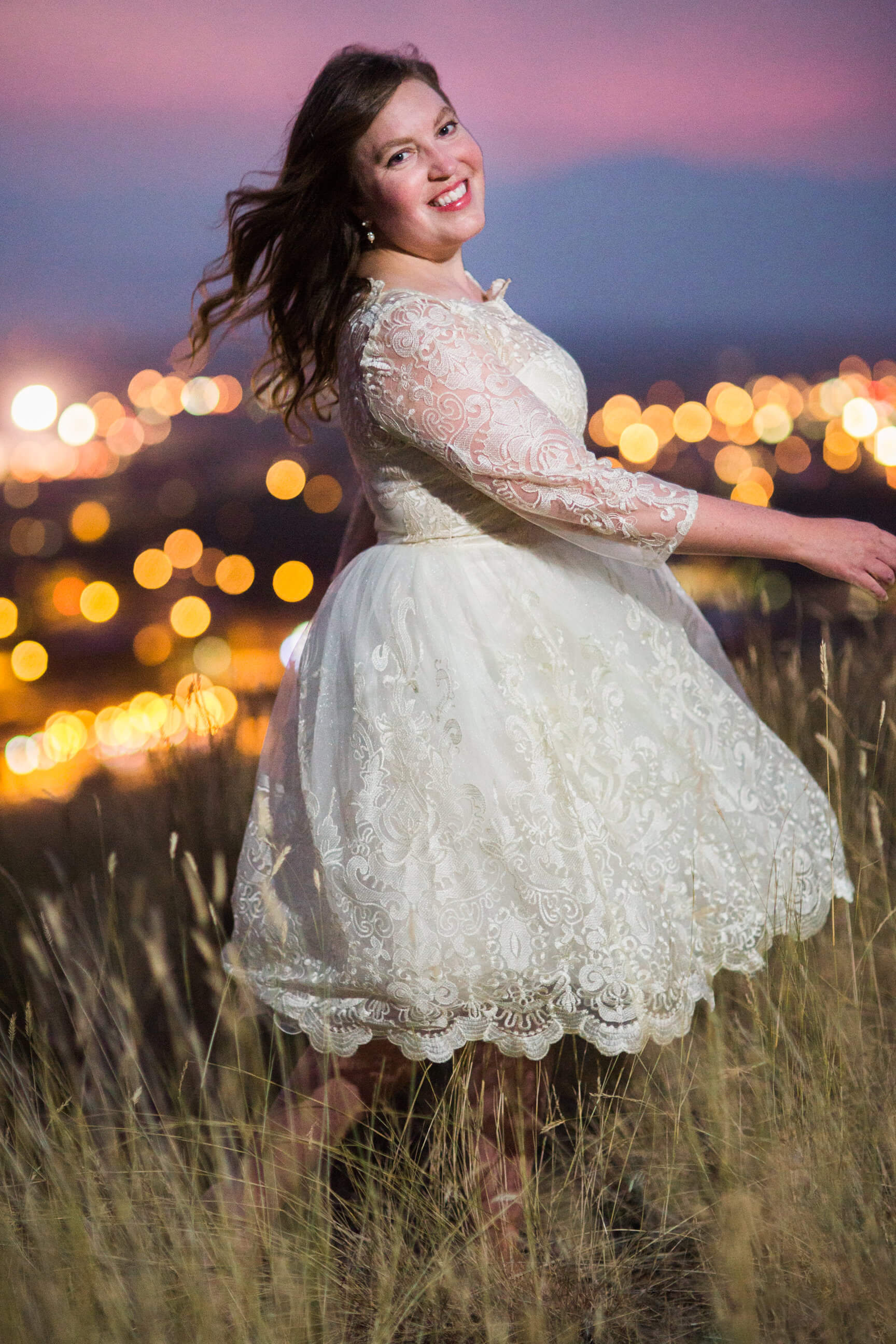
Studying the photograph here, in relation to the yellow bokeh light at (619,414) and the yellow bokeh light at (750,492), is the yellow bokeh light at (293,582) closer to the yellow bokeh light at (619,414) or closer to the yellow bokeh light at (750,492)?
the yellow bokeh light at (619,414)

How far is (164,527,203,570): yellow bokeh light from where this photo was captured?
8.47m

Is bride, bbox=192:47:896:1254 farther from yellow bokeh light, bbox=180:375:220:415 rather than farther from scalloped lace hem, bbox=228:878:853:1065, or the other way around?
yellow bokeh light, bbox=180:375:220:415

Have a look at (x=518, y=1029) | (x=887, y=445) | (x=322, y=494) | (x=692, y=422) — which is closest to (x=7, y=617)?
(x=322, y=494)

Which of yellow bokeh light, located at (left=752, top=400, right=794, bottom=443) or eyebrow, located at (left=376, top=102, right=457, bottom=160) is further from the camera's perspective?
yellow bokeh light, located at (left=752, top=400, right=794, bottom=443)

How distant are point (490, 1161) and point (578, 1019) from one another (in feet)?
1.05

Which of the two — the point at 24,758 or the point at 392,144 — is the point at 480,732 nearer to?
the point at 392,144

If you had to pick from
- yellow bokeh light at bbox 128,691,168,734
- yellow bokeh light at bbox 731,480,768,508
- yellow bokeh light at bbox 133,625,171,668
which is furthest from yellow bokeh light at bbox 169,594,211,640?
yellow bokeh light at bbox 128,691,168,734

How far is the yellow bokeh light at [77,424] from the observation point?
254 inches

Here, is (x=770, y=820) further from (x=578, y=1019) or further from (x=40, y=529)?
(x=40, y=529)

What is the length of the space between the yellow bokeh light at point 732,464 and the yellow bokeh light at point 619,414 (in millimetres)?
990

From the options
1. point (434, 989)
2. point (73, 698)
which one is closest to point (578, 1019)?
point (434, 989)

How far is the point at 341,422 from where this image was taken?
1721mm

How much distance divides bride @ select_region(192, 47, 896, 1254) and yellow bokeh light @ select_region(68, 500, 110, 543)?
29.8 ft

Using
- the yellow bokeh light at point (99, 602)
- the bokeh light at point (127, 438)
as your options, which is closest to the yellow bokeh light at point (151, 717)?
the yellow bokeh light at point (99, 602)
